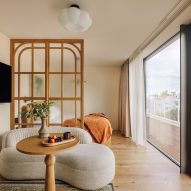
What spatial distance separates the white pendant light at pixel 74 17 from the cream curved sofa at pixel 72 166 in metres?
1.69

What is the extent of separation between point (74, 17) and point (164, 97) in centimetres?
274

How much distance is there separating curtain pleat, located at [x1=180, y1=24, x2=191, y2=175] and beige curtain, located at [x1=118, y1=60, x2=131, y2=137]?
232 centimetres

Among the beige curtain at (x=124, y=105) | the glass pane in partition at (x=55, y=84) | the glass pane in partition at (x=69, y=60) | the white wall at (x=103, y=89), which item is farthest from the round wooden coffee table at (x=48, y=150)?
the white wall at (x=103, y=89)

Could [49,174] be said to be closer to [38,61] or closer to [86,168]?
[86,168]

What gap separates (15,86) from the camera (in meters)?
3.47

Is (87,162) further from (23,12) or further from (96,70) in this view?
(96,70)

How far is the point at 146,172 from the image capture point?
2629 millimetres

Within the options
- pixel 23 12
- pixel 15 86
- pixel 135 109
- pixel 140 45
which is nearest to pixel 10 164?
pixel 15 86

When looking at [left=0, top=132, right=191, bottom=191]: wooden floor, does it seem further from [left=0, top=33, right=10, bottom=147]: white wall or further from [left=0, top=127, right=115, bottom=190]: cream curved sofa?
[left=0, top=33, right=10, bottom=147]: white wall

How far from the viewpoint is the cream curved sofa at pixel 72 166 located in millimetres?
2127

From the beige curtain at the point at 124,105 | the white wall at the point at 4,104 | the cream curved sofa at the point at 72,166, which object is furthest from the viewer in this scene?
the beige curtain at the point at 124,105

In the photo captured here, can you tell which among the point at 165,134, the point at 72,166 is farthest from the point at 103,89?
the point at 72,166

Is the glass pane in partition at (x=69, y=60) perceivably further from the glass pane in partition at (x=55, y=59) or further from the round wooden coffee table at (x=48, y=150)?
the round wooden coffee table at (x=48, y=150)

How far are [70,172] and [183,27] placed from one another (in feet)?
8.76
